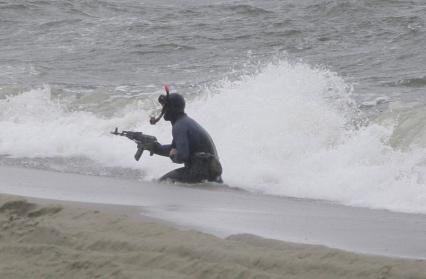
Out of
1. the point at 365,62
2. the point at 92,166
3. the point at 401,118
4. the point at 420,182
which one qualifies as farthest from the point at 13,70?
the point at 420,182

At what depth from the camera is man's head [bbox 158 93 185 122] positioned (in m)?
9.71

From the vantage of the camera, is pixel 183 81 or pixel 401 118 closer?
pixel 401 118

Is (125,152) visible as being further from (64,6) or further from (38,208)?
(64,6)

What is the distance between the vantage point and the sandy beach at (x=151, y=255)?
4.97m

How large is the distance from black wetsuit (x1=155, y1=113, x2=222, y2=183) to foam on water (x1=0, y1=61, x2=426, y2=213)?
543mm

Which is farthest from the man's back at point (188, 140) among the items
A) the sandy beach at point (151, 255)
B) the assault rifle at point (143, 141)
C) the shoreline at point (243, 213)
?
the sandy beach at point (151, 255)

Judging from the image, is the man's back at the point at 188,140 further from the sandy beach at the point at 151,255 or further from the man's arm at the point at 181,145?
the sandy beach at the point at 151,255

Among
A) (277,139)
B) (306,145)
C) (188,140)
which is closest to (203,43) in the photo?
(277,139)

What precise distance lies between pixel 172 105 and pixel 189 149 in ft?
1.53

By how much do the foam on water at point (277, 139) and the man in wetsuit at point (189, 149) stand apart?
1.81 feet

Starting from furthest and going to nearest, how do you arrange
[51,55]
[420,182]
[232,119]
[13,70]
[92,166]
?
[51,55]
[13,70]
[232,119]
[92,166]
[420,182]

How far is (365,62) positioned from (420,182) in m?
7.73

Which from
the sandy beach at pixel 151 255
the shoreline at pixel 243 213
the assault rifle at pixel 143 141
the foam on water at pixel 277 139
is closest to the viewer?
the sandy beach at pixel 151 255

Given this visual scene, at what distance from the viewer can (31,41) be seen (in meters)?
22.9
